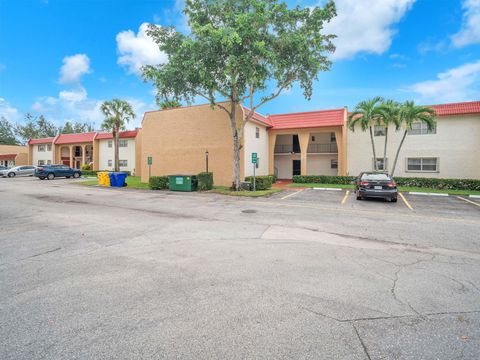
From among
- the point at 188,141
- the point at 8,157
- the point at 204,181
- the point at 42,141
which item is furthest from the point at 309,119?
the point at 8,157

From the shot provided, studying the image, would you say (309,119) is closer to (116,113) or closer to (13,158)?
(116,113)

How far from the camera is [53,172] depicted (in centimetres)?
2981

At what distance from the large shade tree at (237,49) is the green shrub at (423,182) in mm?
8847

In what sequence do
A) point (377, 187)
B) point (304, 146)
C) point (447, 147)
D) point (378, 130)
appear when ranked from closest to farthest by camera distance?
point (377, 187), point (447, 147), point (378, 130), point (304, 146)

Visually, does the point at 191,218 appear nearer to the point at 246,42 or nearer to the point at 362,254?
the point at 362,254

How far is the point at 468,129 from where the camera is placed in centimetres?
2075

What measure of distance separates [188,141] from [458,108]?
2279 centimetres

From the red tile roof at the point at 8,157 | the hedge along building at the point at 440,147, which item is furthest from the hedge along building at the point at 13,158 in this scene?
the hedge along building at the point at 440,147

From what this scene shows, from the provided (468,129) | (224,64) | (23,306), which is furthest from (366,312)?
(468,129)

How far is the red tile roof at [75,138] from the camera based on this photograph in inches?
1615

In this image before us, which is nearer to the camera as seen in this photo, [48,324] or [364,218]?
[48,324]

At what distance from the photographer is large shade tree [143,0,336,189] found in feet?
48.9

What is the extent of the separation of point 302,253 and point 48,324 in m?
4.28

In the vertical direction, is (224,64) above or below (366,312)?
above
